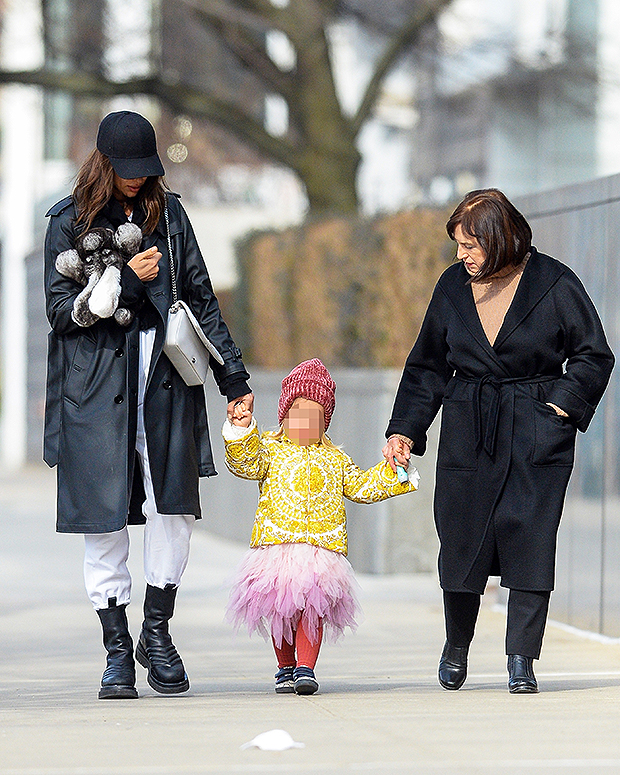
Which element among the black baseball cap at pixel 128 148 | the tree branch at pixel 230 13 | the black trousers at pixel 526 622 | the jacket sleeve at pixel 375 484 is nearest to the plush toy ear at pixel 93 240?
the black baseball cap at pixel 128 148

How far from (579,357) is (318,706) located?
1374 mm

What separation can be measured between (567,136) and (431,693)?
1473 cm

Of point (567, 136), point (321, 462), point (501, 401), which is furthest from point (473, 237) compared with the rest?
point (567, 136)

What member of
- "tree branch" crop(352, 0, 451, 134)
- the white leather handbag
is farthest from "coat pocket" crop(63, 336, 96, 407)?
"tree branch" crop(352, 0, 451, 134)

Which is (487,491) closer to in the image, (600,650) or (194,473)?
(194,473)

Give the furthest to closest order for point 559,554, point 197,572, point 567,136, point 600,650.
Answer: point 567,136 → point 197,572 → point 559,554 → point 600,650

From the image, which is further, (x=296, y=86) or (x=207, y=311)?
(x=296, y=86)

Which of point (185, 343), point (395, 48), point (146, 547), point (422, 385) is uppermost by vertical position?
point (395, 48)

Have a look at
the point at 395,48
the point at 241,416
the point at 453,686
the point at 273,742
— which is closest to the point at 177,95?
the point at 395,48

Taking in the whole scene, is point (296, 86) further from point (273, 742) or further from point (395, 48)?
point (273, 742)

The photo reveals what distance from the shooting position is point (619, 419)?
6824 mm

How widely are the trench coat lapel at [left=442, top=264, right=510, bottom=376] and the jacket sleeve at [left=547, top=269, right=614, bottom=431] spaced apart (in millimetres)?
206

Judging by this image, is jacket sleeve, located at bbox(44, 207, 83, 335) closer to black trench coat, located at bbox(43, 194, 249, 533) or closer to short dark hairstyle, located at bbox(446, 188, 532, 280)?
black trench coat, located at bbox(43, 194, 249, 533)

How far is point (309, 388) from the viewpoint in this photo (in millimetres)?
5316
